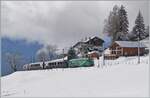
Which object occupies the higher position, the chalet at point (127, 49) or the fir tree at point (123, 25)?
the fir tree at point (123, 25)

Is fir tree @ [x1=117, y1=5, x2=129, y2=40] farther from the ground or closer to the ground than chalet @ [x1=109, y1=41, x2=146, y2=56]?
farther from the ground

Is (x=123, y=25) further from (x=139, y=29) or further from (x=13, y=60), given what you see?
(x=13, y=60)

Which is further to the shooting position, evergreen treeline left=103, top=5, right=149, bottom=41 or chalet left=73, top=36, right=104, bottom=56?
chalet left=73, top=36, right=104, bottom=56

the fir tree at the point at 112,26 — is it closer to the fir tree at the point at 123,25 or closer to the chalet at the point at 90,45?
the fir tree at the point at 123,25

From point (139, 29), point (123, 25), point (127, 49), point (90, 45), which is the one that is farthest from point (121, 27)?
point (127, 49)

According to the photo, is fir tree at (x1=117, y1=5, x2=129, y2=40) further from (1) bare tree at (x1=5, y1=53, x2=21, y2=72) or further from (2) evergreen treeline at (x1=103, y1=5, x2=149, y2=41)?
(1) bare tree at (x1=5, y1=53, x2=21, y2=72)

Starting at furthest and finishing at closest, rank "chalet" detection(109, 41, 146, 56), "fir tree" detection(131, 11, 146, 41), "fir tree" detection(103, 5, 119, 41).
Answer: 1. "fir tree" detection(131, 11, 146, 41)
2. "fir tree" detection(103, 5, 119, 41)
3. "chalet" detection(109, 41, 146, 56)

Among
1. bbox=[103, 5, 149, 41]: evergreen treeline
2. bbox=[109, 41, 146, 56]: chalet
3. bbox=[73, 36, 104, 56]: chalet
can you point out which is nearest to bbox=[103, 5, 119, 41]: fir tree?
bbox=[103, 5, 149, 41]: evergreen treeline

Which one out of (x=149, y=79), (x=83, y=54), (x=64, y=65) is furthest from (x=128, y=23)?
(x=149, y=79)

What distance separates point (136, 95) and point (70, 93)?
5.20 meters

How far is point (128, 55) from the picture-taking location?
57.6 m

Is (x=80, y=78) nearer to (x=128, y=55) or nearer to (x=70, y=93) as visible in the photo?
(x=70, y=93)

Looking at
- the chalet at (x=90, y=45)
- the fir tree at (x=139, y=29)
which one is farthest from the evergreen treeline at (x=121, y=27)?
the chalet at (x=90, y=45)

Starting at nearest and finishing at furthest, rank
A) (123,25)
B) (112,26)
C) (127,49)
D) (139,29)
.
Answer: (127,49) → (112,26) → (123,25) → (139,29)
